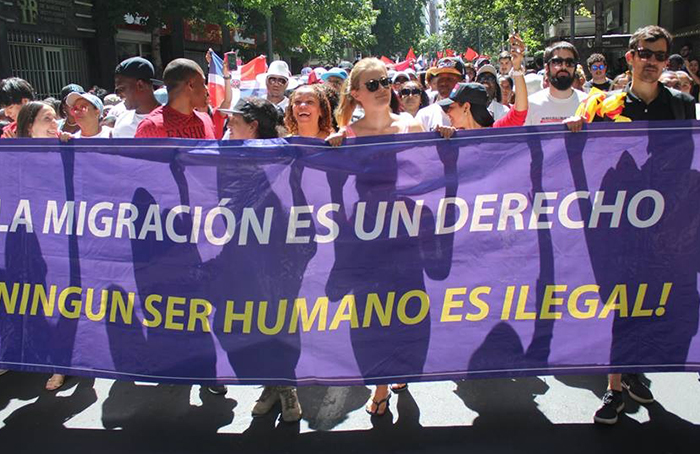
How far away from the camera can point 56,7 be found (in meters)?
19.1

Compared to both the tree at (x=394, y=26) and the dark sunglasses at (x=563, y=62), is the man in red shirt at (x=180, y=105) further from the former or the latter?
the tree at (x=394, y=26)

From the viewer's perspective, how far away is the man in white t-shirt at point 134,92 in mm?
4832

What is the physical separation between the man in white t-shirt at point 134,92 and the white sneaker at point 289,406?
2.20m

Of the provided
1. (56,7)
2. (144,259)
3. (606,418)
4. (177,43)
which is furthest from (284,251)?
(177,43)

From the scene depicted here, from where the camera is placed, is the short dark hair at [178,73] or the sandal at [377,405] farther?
the short dark hair at [178,73]

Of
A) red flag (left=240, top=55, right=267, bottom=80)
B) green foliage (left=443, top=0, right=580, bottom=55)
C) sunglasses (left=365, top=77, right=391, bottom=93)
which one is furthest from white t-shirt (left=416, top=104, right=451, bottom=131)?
green foliage (left=443, top=0, right=580, bottom=55)

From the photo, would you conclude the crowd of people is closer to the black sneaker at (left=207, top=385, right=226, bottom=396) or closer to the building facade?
the black sneaker at (left=207, top=385, right=226, bottom=396)

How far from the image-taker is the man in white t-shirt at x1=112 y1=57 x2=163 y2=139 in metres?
4.83

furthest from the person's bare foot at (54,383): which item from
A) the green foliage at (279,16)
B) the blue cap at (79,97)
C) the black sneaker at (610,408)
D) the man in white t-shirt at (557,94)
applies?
the green foliage at (279,16)

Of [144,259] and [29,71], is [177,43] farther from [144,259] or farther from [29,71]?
[144,259]

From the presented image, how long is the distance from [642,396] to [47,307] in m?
3.40

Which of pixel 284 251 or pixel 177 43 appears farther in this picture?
pixel 177 43

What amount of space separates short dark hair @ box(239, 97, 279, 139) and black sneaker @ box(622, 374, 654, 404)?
2.59m

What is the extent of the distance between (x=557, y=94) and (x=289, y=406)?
10.0 feet
